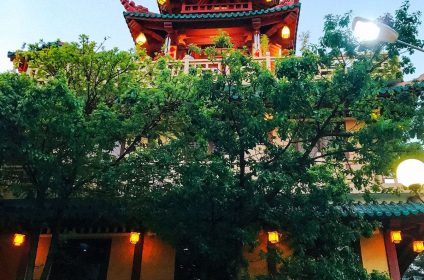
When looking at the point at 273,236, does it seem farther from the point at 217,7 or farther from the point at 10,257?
the point at 217,7

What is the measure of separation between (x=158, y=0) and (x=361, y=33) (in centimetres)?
1367

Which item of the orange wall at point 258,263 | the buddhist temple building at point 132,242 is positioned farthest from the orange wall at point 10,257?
the orange wall at point 258,263

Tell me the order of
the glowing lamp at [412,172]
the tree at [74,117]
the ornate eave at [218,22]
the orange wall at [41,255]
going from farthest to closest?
the ornate eave at [218,22], the orange wall at [41,255], the tree at [74,117], the glowing lamp at [412,172]

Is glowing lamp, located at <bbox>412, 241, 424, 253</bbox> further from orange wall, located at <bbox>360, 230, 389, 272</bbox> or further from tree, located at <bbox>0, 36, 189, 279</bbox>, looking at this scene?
tree, located at <bbox>0, 36, 189, 279</bbox>

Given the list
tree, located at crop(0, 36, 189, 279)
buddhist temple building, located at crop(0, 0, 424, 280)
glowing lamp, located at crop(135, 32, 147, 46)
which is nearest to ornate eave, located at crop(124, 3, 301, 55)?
glowing lamp, located at crop(135, 32, 147, 46)

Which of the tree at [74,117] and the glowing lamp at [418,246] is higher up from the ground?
the tree at [74,117]

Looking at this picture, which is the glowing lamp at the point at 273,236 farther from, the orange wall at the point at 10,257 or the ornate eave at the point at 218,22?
the ornate eave at the point at 218,22

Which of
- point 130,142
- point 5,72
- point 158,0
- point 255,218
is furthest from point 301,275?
point 158,0

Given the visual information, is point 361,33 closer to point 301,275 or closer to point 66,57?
point 301,275

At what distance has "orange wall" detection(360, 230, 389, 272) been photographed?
9.35m

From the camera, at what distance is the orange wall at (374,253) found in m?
9.35

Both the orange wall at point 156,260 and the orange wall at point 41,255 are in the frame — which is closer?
the orange wall at point 156,260

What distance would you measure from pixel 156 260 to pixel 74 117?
446 cm

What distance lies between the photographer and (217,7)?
16797 mm
